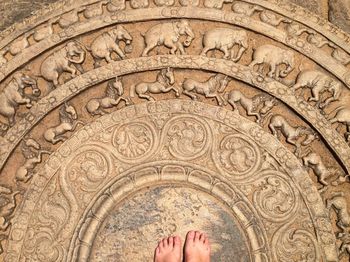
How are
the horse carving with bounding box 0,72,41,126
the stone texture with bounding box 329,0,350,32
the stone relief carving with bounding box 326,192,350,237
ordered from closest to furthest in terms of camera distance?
the stone relief carving with bounding box 326,192,350,237 < the horse carving with bounding box 0,72,41,126 < the stone texture with bounding box 329,0,350,32

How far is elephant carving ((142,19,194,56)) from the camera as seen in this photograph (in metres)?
3.90

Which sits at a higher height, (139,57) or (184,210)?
(139,57)

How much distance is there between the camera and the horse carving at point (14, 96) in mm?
3824

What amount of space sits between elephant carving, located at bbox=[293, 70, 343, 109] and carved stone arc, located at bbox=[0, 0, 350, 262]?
0.03 feet

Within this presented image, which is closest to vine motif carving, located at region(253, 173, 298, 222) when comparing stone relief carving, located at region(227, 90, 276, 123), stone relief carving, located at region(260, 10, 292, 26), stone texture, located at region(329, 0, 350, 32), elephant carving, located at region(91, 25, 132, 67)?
stone relief carving, located at region(227, 90, 276, 123)

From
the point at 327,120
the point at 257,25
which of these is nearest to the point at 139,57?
the point at 257,25

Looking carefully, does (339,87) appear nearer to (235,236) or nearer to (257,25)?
(257,25)

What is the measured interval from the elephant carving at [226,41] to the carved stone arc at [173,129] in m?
0.01

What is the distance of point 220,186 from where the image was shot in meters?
3.85

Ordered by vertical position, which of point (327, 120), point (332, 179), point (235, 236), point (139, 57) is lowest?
point (235, 236)

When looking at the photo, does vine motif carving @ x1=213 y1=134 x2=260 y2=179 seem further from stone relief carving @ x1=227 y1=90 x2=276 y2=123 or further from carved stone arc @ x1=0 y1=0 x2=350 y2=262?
stone relief carving @ x1=227 y1=90 x2=276 y2=123

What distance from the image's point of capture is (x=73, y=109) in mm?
3879

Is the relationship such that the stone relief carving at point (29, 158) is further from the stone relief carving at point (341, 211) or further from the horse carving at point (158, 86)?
the stone relief carving at point (341, 211)

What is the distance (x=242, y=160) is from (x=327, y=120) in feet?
2.14
